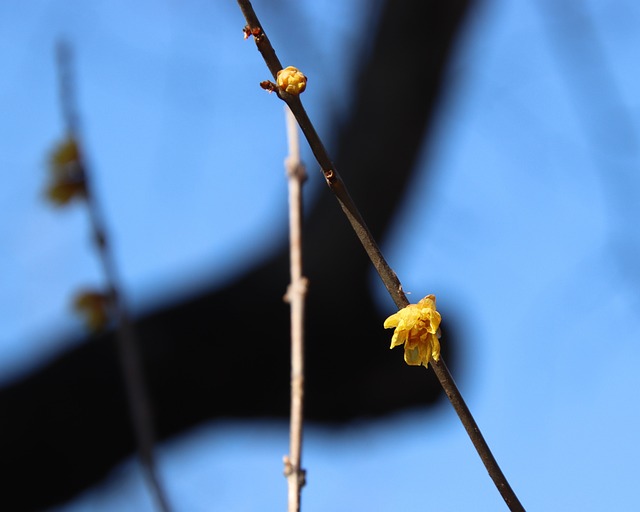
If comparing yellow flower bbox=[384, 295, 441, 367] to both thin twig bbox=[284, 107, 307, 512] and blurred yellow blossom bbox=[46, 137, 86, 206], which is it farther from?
blurred yellow blossom bbox=[46, 137, 86, 206]

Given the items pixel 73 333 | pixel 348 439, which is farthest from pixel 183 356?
pixel 348 439

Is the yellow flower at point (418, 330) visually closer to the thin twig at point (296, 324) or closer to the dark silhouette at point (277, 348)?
the thin twig at point (296, 324)

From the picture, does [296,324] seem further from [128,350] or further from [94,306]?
[94,306]

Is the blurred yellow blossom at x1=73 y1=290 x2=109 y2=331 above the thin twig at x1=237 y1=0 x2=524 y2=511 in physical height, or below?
above

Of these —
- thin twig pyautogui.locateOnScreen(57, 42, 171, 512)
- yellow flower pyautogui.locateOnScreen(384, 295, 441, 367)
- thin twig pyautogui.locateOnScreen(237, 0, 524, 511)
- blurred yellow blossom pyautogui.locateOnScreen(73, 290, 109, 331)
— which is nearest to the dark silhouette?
blurred yellow blossom pyautogui.locateOnScreen(73, 290, 109, 331)

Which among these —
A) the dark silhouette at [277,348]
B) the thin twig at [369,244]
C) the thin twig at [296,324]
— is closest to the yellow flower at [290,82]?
the thin twig at [369,244]

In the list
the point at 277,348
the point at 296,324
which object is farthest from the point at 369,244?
the point at 277,348
